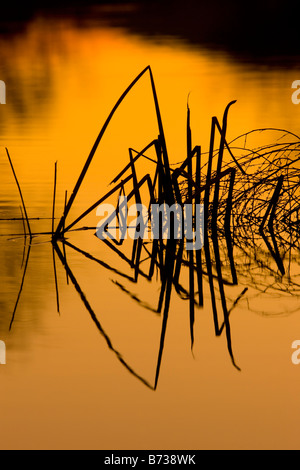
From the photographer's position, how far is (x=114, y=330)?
252 centimetres

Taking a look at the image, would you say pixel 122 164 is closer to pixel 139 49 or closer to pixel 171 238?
pixel 171 238

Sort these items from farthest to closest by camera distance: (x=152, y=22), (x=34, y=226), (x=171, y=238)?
(x=152, y=22), (x=34, y=226), (x=171, y=238)

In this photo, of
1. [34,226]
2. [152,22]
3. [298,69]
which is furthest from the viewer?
[152,22]

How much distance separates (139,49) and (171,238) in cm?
828

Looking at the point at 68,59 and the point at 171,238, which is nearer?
the point at 171,238

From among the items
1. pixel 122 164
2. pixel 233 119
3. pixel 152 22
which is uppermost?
pixel 152 22

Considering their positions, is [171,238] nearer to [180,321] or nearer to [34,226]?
[34,226]

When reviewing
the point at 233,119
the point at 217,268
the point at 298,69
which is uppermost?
the point at 298,69

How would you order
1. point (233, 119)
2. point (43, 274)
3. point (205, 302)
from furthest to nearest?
point (233, 119) → point (43, 274) → point (205, 302)

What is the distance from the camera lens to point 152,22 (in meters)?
14.7

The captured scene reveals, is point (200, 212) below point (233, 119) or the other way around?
→ below

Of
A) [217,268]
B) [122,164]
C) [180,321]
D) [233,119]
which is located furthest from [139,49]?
[180,321]

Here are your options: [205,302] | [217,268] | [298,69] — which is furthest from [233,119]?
[205,302]

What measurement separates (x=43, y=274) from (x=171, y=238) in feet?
2.33
